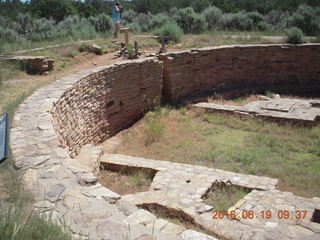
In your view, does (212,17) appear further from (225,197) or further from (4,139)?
(4,139)

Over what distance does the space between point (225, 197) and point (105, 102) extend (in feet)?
12.6

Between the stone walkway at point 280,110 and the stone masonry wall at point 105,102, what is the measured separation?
154 cm

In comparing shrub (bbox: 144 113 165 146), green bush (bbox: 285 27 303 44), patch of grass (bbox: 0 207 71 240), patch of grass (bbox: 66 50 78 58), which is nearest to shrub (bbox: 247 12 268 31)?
green bush (bbox: 285 27 303 44)

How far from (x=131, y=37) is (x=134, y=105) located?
181 inches

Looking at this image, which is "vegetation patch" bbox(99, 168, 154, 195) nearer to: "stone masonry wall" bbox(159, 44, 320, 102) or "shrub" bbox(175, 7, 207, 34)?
"stone masonry wall" bbox(159, 44, 320, 102)

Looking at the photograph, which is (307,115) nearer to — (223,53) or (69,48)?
(223,53)

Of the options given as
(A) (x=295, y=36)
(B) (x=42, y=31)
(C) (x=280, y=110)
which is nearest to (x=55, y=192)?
(C) (x=280, y=110)

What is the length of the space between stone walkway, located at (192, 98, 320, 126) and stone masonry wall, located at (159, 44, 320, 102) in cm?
123

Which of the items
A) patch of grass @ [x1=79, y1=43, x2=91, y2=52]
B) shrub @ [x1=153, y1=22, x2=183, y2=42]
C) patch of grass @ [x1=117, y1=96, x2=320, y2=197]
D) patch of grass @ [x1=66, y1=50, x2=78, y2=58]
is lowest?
patch of grass @ [x1=117, y1=96, x2=320, y2=197]

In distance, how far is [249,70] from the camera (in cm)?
1097

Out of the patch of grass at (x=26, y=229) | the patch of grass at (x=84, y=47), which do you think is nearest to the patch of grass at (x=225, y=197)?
the patch of grass at (x=26, y=229)

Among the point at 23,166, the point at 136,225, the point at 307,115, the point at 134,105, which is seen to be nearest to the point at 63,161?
the point at 23,166

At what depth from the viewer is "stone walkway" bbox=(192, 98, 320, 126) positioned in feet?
25.8

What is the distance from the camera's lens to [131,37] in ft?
40.5
